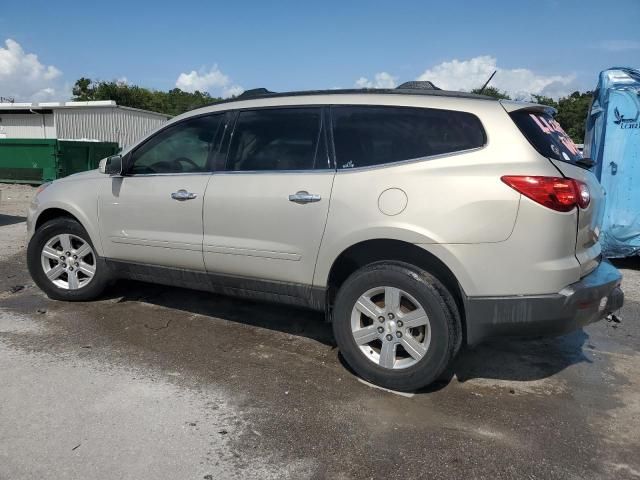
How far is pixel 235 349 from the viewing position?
427 cm

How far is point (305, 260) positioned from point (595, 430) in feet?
6.78

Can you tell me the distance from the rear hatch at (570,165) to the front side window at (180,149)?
231 cm

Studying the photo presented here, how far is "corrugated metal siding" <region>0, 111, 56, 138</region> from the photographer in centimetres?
2900

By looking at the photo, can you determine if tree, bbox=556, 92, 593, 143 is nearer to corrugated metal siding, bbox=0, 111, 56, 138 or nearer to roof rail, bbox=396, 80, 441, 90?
corrugated metal siding, bbox=0, 111, 56, 138

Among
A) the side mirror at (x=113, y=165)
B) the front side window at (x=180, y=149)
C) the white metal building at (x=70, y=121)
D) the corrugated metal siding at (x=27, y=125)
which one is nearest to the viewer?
the front side window at (x=180, y=149)

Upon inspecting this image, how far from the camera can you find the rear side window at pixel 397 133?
3.42m

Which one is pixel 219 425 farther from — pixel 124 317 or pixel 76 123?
pixel 76 123

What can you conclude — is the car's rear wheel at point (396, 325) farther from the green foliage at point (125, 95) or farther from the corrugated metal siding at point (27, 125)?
the green foliage at point (125, 95)

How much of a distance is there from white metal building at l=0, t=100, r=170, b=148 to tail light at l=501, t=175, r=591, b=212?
91.0 feet

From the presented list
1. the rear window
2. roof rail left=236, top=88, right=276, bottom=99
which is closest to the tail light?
the rear window

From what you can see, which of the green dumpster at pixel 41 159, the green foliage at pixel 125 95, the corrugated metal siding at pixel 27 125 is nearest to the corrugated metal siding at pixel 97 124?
the corrugated metal siding at pixel 27 125

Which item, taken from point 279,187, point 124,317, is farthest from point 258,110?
point 124,317

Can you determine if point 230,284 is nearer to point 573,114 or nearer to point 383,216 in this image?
point 383,216

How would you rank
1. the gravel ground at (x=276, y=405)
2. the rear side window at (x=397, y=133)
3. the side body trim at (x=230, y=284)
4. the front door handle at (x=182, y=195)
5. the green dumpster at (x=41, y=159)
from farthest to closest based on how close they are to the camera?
the green dumpster at (x=41, y=159) → the front door handle at (x=182, y=195) → the side body trim at (x=230, y=284) → the rear side window at (x=397, y=133) → the gravel ground at (x=276, y=405)
